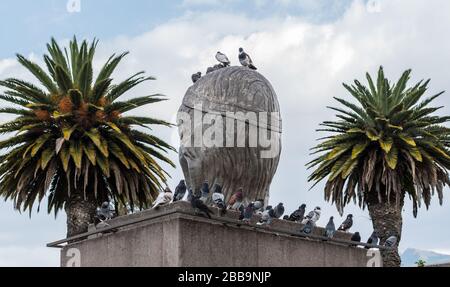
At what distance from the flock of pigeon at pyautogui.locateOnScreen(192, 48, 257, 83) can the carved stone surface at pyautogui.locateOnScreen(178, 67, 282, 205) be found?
1.13 m

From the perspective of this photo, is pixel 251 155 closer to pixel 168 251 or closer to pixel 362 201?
pixel 168 251

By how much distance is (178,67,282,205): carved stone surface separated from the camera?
26641 mm

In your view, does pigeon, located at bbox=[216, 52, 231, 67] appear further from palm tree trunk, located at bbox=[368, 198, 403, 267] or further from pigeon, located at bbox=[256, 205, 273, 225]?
palm tree trunk, located at bbox=[368, 198, 403, 267]

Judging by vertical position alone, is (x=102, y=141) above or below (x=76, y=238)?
above

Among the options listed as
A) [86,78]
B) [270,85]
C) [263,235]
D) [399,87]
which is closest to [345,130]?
[399,87]

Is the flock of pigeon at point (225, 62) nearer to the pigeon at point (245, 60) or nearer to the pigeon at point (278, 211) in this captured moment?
the pigeon at point (245, 60)

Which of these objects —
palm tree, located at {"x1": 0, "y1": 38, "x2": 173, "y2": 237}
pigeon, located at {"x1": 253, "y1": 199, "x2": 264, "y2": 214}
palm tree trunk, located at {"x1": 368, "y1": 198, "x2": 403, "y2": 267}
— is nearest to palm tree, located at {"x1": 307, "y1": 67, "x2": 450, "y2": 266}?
palm tree trunk, located at {"x1": 368, "y1": 198, "x2": 403, "y2": 267}

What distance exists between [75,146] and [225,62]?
9332mm

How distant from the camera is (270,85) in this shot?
92.1 feet

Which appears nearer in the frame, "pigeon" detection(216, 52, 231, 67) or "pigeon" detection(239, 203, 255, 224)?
"pigeon" detection(239, 203, 255, 224)

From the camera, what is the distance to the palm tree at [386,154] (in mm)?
42344

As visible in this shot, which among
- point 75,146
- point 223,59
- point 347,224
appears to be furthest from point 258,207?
point 75,146

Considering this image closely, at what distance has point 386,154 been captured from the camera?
42.1m
